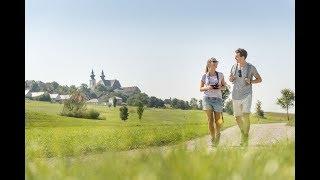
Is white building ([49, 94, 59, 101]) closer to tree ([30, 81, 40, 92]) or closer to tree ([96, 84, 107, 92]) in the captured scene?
tree ([30, 81, 40, 92])

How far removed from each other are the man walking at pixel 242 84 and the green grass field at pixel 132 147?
86 mm

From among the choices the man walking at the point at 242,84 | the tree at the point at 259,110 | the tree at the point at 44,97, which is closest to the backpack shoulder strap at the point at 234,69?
the man walking at the point at 242,84

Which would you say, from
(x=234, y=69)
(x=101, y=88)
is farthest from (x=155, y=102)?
(x=234, y=69)

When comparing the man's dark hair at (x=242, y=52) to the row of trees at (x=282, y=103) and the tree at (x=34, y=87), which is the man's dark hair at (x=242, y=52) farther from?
the tree at (x=34, y=87)

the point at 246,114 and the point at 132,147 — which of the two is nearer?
the point at 132,147

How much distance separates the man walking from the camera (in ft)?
11.7

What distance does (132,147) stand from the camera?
138 inches

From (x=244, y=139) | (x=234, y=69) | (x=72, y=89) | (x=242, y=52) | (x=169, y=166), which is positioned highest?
(x=242, y=52)

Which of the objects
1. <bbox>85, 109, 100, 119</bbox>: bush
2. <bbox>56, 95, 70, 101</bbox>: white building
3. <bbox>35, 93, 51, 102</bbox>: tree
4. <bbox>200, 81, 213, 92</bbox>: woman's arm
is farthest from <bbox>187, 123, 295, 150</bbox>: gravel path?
<bbox>35, 93, 51, 102</bbox>: tree

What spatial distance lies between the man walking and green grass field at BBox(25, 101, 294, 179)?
9 centimetres

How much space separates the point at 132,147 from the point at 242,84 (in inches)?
34.6

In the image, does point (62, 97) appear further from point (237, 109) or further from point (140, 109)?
point (237, 109)
